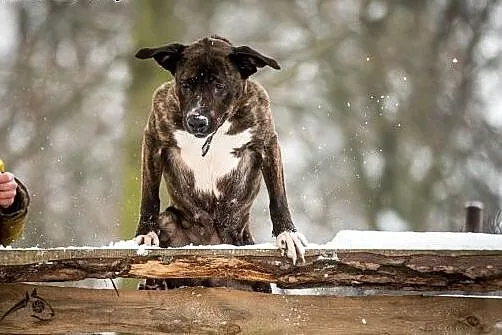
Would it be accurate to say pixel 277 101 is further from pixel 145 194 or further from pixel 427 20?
pixel 145 194

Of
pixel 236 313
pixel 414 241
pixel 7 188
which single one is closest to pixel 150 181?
pixel 7 188

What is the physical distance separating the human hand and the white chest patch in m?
0.70

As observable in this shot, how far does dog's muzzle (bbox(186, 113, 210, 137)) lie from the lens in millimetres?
3607

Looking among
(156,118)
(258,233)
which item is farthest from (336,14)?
(156,118)

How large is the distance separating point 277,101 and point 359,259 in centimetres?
643

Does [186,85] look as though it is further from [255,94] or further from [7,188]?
[7,188]

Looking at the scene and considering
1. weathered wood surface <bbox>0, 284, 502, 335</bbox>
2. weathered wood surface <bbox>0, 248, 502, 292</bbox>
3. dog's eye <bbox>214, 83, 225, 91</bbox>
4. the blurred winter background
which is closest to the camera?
weathered wood surface <bbox>0, 248, 502, 292</bbox>

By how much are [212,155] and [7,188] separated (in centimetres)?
85

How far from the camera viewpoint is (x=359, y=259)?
3.20m

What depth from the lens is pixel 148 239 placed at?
12.2 feet

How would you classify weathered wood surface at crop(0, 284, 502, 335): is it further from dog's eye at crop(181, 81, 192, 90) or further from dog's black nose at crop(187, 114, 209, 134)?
dog's eye at crop(181, 81, 192, 90)

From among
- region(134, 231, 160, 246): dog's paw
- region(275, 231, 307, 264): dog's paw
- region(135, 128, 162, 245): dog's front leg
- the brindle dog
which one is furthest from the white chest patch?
region(275, 231, 307, 264): dog's paw

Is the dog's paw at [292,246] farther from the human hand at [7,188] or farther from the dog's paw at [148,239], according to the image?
the human hand at [7,188]

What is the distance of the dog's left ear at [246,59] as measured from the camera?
12.4 feet
